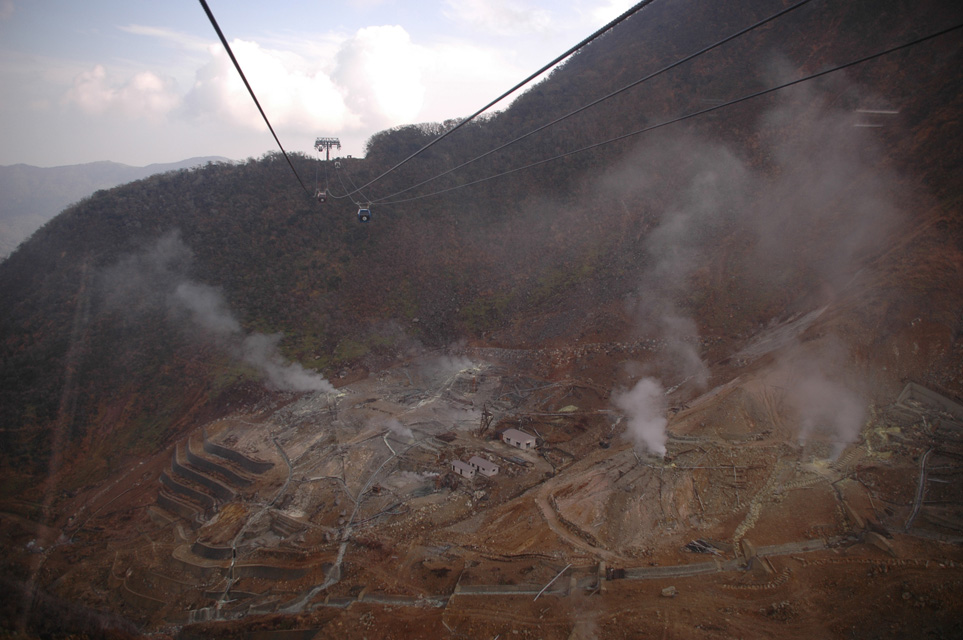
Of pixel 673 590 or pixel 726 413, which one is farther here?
pixel 726 413

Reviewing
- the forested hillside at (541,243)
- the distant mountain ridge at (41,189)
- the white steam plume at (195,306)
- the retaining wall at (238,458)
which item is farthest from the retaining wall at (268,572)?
the distant mountain ridge at (41,189)

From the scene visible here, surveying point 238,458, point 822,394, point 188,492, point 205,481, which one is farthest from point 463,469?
point 822,394

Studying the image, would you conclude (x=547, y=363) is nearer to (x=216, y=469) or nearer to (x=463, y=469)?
(x=463, y=469)

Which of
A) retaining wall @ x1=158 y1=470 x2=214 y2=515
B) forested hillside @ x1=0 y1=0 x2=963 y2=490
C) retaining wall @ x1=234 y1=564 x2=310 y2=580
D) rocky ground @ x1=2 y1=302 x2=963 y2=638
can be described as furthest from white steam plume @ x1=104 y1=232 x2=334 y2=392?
retaining wall @ x1=234 y1=564 x2=310 y2=580

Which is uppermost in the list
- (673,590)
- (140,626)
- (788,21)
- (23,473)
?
(788,21)

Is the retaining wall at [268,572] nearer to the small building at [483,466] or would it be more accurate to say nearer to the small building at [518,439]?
the small building at [483,466]

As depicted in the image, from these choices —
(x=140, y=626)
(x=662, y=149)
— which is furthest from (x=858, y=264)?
(x=140, y=626)

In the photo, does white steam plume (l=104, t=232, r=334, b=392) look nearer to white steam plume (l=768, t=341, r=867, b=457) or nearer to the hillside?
the hillside

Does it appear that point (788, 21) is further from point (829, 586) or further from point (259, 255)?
point (259, 255)
